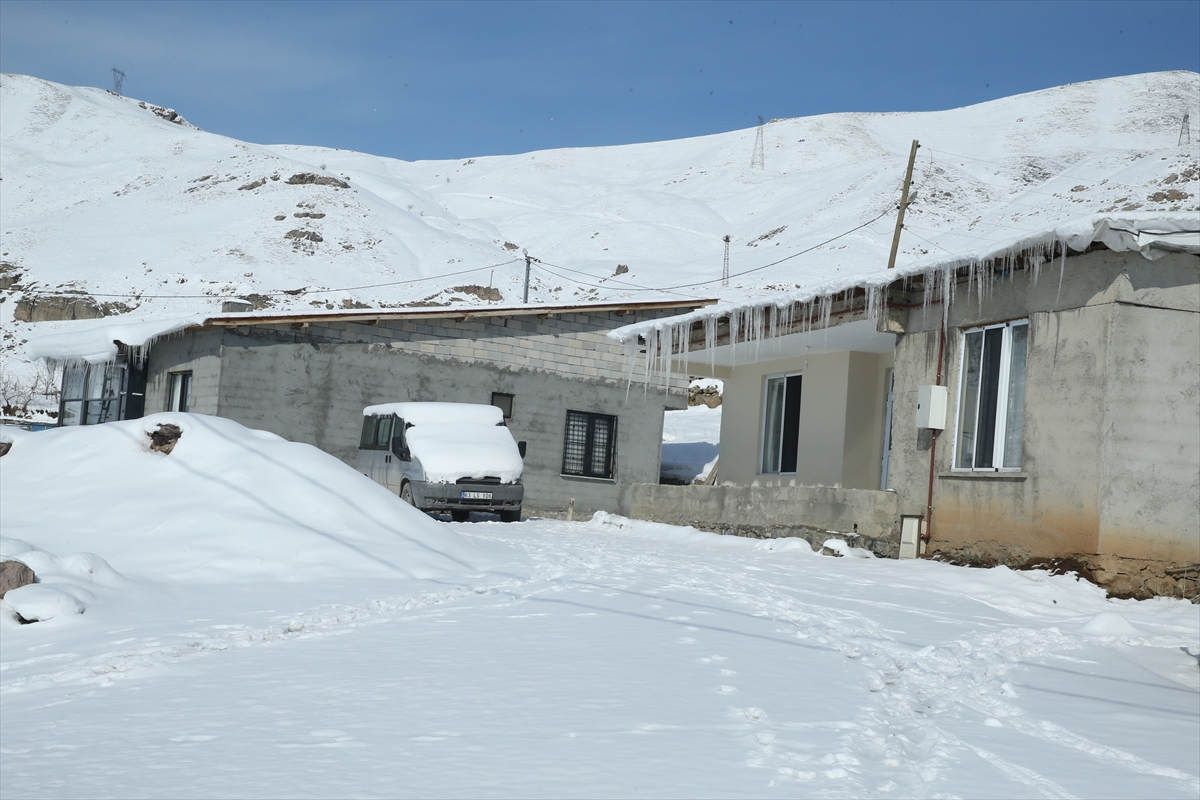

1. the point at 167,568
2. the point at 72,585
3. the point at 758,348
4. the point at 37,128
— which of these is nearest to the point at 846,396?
the point at 758,348

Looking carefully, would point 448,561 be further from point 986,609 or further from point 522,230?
point 522,230

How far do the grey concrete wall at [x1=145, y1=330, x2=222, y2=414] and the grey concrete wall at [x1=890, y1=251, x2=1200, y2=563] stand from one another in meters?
13.9

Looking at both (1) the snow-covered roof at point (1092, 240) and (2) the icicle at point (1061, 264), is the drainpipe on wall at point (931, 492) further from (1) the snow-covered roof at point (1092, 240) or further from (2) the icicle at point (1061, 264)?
(2) the icicle at point (1061, 264)

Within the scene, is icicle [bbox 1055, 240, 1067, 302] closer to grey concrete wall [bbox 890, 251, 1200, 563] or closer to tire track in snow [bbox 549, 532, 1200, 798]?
grey concrete wall [bbox 890, 251, 1200, 563]

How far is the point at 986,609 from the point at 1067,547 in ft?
4.79

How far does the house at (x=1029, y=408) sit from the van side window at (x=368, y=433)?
6.65 m

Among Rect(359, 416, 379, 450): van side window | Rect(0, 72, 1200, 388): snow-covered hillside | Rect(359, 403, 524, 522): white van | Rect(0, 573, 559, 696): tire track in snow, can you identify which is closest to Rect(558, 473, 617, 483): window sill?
Rect(359, 403, 524, 522): white van

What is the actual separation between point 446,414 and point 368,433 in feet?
6.84

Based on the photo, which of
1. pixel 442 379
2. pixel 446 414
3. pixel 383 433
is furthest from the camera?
pixel 442 379

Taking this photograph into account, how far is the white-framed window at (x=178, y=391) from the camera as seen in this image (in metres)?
20.3

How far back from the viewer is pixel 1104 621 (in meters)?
8.16

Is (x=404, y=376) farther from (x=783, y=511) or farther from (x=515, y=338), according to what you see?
(x=783, y=511)

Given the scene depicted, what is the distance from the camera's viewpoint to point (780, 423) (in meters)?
17.1

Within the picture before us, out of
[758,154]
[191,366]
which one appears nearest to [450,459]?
[191,366]
